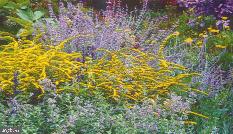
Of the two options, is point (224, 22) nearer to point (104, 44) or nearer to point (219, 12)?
point (219, 12)

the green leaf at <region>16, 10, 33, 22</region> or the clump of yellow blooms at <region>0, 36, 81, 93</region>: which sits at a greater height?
the clump of yellow blooms at <region>0, 36, 81, 93</region>

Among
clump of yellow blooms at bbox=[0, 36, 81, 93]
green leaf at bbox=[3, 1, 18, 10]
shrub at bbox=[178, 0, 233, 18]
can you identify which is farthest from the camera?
shrub at bbox=[178, 0, 233, 18]

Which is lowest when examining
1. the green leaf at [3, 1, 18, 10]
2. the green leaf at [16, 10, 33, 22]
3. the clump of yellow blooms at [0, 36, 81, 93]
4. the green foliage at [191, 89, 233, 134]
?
the green foliage at [191, 89, 233, 134]

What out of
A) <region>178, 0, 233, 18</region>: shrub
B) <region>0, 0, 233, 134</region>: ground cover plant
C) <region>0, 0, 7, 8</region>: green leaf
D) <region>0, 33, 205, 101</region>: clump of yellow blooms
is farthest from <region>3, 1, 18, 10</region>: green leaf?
<region>178, 0, 233, 18</region>: shrub

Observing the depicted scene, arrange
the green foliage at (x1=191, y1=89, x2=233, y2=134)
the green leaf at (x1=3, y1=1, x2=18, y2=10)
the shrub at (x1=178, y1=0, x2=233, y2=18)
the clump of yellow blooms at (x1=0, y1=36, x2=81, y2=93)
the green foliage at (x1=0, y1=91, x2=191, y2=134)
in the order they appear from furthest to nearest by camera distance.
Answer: the shrub at (x1=178, y1=0, x2=233, y2=18) → the green leaf at (x1=3, y1=1, x2=18, y2=10) → the green foliage at (x1=191, y1=89, x2=233, y2=134) → the clump of yellow blooms at (x1=0, y1=36, x2=81, y2=93) → the green foliage at (x1=0, y1=91, x2=191, y2=134)

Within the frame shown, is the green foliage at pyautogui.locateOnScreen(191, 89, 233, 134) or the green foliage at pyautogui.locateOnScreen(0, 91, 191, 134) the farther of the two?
the green foliage at pyautogui.locateOnScreen(191, 89, 233, 134)

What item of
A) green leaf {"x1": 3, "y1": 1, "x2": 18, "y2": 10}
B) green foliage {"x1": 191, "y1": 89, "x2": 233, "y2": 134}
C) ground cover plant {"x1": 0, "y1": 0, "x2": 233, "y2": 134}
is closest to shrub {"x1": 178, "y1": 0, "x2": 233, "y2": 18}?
ground cover plant {"x1": 0, "y1": 0, "x2": 233, "y2": 134}

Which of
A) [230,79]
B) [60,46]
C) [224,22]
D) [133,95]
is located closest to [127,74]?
[133,95]

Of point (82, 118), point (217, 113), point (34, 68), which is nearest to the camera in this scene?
point (82, 118)

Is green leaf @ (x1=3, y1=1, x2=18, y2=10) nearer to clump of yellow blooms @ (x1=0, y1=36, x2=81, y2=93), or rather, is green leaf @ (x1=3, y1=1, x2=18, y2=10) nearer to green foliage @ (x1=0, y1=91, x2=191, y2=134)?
clump of yellow blooms @ (x1=0, y1=36, x2=81, y2=93)

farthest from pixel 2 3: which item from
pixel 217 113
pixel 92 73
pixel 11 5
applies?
pixel 217 113

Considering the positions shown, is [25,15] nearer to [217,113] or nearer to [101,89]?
[101,89]

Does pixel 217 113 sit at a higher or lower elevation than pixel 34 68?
lower

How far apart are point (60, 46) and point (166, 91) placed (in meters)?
0.93
